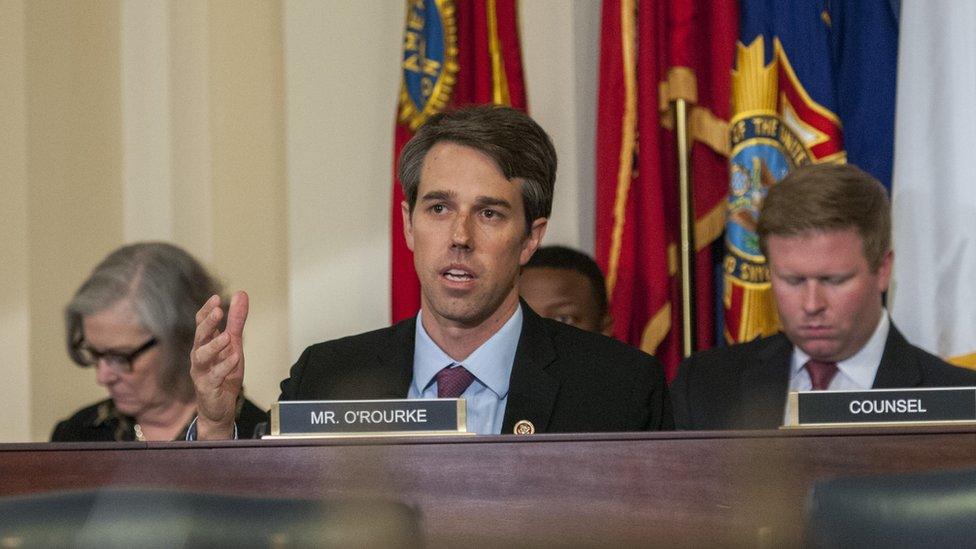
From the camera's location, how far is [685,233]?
4.23 meters

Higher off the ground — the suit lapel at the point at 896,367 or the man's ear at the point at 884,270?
the man's ear at the point at 884,270

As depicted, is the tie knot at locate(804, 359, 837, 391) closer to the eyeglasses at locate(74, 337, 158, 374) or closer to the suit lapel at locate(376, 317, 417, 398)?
the suit lapel at locate(376, 317, 417, 398)

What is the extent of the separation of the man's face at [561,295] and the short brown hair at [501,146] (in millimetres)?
1177

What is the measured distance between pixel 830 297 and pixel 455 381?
2.95 ft

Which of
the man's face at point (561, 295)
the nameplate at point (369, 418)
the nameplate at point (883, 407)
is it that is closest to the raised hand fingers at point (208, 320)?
the nameplate at point (369, 418)

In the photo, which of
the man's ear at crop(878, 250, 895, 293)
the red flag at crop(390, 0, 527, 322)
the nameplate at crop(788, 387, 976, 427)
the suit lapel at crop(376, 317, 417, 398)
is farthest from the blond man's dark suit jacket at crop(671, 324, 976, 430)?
the red flag at crop(390, 0, 527, 322)

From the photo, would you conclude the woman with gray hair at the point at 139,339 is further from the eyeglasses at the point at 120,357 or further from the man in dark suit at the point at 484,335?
the man in dark suit at the point at 484,335

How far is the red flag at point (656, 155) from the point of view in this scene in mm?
4195

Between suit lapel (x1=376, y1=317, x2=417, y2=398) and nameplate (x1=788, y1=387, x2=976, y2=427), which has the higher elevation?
suit lapel (x1=376, y1=317, x2=417, y2=398)

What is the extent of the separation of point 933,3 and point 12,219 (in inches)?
120

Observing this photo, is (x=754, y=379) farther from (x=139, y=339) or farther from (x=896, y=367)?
(x=139, y=339)

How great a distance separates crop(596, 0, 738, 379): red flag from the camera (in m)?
4.20

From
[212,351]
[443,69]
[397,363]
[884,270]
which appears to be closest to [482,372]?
[397,363]

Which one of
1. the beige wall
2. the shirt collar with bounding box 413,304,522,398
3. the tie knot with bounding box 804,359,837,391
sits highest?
the beige wall
